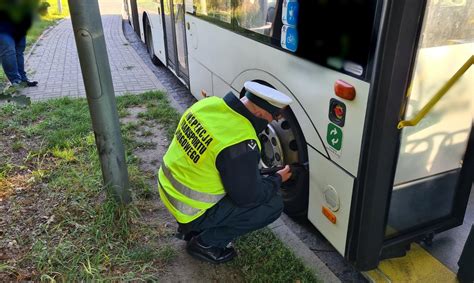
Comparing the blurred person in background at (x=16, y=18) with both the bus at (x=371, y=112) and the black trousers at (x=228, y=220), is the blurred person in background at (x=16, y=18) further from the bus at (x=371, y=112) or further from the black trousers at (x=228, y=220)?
the black trousers at (x=228, y=220)

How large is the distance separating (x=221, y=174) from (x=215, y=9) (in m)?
2.10

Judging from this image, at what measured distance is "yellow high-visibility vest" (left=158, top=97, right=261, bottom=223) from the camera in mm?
2008

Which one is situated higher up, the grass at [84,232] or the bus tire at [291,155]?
the bus tire at [291,155]

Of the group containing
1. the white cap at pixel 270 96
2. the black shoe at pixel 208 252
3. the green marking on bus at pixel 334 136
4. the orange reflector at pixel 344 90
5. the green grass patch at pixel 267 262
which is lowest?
the green grass patch at pixel 267 262

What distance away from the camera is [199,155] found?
2062 mm

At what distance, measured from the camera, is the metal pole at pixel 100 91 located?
228 centimetres

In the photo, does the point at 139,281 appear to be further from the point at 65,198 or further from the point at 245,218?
the point at 65,198

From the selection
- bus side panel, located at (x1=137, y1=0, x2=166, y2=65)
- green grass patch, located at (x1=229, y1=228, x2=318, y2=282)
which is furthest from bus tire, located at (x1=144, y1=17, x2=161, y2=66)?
green grass patch, located at (x1=229, y1=228, x2=318, y2=282)

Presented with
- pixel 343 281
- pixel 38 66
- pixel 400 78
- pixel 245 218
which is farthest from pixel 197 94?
pixel 38 66

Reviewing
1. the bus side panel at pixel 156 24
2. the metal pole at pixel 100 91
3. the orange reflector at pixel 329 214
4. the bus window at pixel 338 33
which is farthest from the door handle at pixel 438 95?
the bus side panel at pixel 156 24

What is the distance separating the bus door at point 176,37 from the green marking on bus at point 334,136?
10.7 feet

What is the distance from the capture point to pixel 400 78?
173cm

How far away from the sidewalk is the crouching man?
12.1 ft

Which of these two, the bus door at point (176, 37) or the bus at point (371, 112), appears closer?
the bus at point (371, 112)
